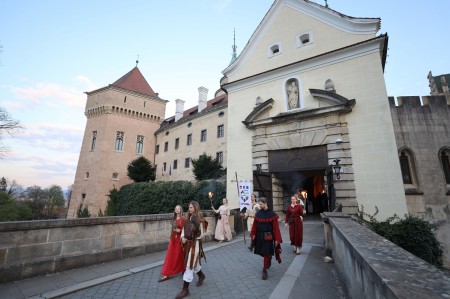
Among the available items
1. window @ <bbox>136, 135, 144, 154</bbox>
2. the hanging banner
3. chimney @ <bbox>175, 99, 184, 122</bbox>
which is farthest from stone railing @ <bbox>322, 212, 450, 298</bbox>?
window @ <bbox>136, 135, 144, 154</bbox>

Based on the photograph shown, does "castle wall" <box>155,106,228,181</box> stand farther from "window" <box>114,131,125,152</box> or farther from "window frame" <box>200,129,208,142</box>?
"window" <box>114,131,125,152</box>

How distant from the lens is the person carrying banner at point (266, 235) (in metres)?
5.64

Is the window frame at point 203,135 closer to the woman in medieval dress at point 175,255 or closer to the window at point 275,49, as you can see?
the window at point 275,49

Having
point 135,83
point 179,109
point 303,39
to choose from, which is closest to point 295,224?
point 303,39

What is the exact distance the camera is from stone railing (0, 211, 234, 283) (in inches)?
205

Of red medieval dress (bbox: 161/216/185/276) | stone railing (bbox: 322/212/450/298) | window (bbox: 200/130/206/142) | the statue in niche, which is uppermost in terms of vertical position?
window (bbox: 200/130/206/142)

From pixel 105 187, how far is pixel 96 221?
109ft

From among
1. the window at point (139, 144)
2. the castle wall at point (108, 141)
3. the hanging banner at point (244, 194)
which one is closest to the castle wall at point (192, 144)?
the window at point (139, 144)

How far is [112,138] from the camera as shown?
1518 inches

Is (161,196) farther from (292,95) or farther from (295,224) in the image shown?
(295,224)

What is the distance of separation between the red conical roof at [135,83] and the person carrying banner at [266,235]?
41.9 metres

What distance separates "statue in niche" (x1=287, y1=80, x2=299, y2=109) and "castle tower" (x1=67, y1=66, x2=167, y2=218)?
3185cm

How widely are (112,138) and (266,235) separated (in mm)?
38368

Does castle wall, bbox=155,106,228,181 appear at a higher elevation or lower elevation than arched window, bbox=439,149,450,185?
higher
